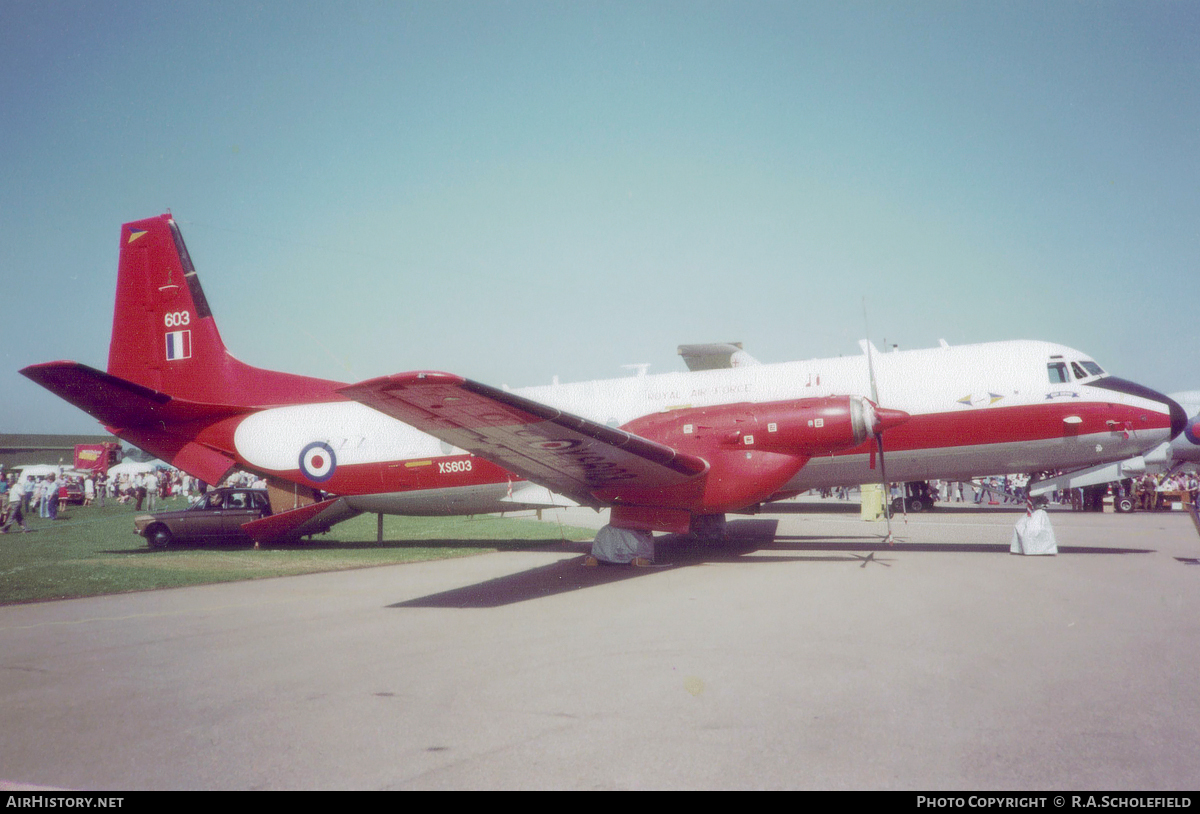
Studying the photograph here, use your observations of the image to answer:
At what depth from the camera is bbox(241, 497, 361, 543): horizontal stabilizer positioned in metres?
15.2

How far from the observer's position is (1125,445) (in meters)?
11.8

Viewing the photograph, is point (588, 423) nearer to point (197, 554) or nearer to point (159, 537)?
point (197, 554)

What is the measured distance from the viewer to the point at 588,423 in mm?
8703

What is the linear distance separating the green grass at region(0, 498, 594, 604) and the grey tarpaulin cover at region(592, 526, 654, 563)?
3.97m

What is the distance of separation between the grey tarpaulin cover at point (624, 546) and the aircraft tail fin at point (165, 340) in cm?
768

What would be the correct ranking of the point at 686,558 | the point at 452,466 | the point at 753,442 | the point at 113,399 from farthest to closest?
the point at 452,466 < the point at 113,399 < the point at 686,558 < the point at 753,442

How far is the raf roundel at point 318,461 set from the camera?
14688mm

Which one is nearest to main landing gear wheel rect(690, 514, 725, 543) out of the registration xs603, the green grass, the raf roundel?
the green grass

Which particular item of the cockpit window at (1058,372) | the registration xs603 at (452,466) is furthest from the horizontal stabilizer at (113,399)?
the cockpit window at (1058,372)

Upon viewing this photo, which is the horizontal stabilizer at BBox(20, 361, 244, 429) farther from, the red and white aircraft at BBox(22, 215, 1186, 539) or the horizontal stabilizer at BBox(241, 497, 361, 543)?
the horizontal stabilizer at BBox(241, 497, 361, 543)

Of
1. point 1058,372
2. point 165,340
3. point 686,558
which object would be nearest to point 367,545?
point 165,340

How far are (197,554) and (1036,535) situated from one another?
16568mm

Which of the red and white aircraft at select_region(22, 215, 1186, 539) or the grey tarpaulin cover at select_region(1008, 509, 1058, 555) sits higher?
the red and white aircraft at select_region(22, 215, 1186, 539)

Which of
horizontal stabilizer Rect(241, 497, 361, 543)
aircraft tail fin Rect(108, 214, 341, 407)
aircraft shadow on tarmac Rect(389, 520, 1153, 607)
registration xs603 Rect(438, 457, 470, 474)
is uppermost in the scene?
aircraft tail fin Rect(108, 214, 341, 407)
